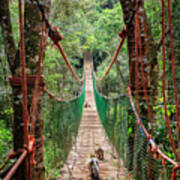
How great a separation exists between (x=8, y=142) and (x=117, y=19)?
10.3 feet

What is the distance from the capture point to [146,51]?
1.47 meters

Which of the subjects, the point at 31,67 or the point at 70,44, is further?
the point at 70,44

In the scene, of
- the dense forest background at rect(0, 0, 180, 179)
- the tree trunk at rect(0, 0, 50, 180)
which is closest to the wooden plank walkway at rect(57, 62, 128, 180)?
the dense forest background at rect(0, 0, 180, 179)

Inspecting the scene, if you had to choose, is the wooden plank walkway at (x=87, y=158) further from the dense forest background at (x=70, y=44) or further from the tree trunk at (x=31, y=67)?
the tree trunk at (x=31, y=67)

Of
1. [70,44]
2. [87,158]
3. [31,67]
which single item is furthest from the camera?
[70,44]

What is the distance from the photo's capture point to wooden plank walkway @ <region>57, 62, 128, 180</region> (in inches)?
83.7

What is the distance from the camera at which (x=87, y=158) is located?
8.37ft

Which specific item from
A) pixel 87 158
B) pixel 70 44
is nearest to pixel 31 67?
pixel 87 158

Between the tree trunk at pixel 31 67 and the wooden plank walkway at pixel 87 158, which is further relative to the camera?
the wooden plank walkway at pixel 87 158

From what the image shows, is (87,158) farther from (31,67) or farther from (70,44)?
(70,44)

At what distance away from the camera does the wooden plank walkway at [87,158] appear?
2.13 meters

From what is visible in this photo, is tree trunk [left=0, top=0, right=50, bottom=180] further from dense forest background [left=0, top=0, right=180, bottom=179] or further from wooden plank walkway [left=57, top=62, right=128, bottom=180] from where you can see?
dense forest background [left=0, top=0, right=180, bottom=179]

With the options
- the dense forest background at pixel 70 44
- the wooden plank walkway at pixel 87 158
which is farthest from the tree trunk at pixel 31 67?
the dense forest background at pixel 70 44

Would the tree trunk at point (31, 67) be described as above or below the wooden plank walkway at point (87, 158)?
above
